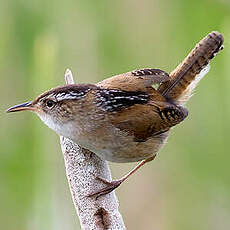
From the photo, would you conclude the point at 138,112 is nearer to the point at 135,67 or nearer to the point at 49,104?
the point at 49,104

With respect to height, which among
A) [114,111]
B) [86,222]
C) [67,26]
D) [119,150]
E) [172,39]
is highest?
[67,26]

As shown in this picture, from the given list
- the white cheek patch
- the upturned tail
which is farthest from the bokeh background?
the white cheek patch

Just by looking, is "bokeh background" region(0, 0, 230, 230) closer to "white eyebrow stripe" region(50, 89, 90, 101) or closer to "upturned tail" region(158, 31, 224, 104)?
"upturned tail" region(158, 31, 224, 104)

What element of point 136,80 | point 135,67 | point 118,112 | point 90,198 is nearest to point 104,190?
point 90,198

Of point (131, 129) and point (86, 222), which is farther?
point (131, 129)

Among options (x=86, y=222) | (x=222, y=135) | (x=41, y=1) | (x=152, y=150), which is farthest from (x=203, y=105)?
(x=86, y=222)

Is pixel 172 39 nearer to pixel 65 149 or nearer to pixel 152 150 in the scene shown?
pixel 152 150

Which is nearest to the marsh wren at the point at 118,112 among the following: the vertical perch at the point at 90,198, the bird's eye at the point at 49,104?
the bird's eye at the point at 49,104
